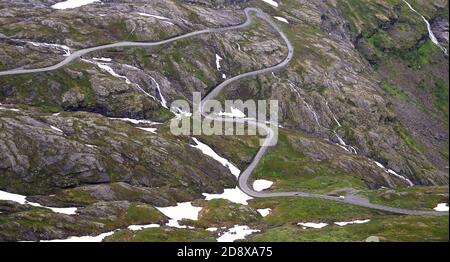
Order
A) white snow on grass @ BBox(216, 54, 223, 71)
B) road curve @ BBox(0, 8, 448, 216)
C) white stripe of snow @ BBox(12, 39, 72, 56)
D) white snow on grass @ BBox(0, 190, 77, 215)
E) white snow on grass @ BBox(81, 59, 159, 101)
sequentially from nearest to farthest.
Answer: white snow on grass @ BBox(0, 190, 77, 215), road curve @ BBox(0, 8, 448, 216), white snow on grass @ BBox(81, 59, 159, 101), white stripe of snow @ BBox(12, 39, 72, 56), white snow on grass @ BBox(216, 54, 223, 71)

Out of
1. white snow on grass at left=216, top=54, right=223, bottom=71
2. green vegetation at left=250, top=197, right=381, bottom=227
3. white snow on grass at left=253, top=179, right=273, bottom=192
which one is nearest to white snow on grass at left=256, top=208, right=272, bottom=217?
green vegetation at left=250, top=197, right=381, bottom=227

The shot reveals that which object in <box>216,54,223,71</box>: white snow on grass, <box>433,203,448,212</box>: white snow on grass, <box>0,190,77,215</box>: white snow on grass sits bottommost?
<box>216,54,223,71</box>: white snow on grass

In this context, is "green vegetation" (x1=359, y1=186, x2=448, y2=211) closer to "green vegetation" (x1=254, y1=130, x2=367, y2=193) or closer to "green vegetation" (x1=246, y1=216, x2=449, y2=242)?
"green vegetation" (x1=254, y1=130, x2=367, y2=193)

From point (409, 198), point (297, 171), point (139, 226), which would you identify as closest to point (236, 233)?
point (139, 226)

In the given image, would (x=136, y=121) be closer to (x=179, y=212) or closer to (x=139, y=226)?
(x=179, y=212)

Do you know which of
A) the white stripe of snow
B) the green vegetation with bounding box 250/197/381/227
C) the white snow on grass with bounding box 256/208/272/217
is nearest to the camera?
the green vegetation with bounding box 250/197/381/227

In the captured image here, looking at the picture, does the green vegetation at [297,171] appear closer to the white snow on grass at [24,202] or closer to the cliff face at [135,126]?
the cliff face at [135,126]
